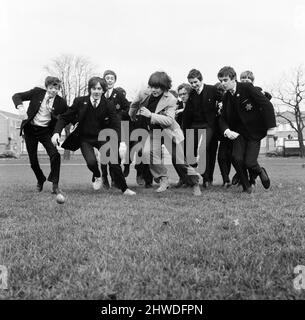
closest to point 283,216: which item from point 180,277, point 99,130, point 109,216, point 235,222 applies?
point 235,222

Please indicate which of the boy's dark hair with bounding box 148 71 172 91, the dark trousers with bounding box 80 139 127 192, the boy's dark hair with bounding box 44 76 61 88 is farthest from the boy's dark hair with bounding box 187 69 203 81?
the boy's dark hair with bounding box 44 76 61 88

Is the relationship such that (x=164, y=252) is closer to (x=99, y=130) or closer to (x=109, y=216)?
(x=109, y=216)

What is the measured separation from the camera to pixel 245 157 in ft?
24.1

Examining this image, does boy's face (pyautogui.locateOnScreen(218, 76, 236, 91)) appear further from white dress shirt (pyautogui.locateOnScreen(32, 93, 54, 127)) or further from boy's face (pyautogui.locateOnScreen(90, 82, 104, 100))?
white dress shirt (pyautogui.locateOnScreen(32, 93, 54, 127))

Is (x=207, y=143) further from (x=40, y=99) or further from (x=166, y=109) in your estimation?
(x=40, y=99)

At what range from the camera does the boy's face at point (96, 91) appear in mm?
7195

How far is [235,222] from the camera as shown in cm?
421

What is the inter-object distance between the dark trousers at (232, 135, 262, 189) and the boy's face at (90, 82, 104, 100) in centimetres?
244

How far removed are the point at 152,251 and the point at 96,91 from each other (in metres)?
4.55

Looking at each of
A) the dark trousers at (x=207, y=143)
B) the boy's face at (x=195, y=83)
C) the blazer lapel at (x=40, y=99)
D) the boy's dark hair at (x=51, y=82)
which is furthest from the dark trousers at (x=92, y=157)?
the boy's face at (x=195, y=83)

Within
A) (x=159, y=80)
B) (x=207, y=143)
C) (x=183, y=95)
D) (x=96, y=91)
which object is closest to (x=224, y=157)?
(x=207, y=143)

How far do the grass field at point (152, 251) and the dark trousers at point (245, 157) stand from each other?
6.00ft
